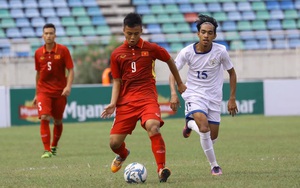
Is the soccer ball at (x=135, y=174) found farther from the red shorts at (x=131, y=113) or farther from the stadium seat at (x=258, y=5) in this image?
the stadium seat at (x=258, y=5)

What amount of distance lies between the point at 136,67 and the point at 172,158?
4.08m

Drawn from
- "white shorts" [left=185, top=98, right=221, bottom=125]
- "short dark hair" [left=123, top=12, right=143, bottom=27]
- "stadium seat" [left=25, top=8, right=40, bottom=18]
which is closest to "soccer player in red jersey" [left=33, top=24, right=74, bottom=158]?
"white shorts" [left=185, top=98, right=221, bottom=125]

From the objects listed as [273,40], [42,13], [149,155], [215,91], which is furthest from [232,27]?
[215,91]

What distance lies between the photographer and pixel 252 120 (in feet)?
79.4

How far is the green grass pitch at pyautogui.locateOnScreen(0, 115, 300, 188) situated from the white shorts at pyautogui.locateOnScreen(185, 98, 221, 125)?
696mm

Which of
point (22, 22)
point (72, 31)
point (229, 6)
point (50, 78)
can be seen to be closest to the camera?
point (50, 78)

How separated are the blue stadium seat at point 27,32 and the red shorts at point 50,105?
21.0 metres

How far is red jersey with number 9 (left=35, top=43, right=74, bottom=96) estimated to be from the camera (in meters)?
14.3

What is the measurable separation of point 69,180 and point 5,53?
23.6 metres

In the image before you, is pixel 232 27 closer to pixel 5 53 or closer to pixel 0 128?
pixel 5 53

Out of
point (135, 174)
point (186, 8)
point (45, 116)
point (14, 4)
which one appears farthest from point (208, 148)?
point (186, 8)

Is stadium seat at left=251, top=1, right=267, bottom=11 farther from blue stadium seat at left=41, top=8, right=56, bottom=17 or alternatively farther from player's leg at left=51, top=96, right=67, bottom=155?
player's leg at left=51, top=96, right=67, bottom=155

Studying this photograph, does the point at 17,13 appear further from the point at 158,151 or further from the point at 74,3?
the point at 158,151

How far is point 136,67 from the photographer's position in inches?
369
